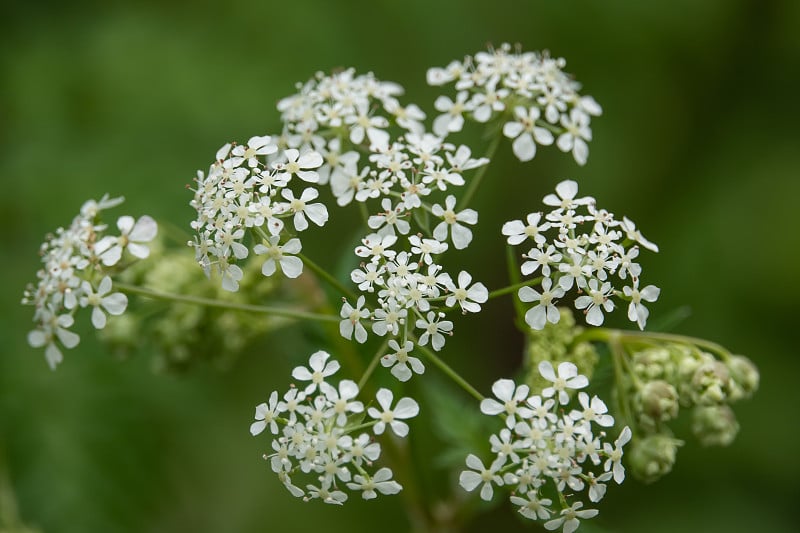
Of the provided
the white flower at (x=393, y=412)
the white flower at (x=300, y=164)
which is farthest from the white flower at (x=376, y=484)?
the white flower at (x=300, y=164)

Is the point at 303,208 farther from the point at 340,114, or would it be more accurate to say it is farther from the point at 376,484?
the point at 376,484

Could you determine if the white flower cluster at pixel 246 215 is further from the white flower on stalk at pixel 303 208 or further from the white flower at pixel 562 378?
the white flower at pixel 562 378

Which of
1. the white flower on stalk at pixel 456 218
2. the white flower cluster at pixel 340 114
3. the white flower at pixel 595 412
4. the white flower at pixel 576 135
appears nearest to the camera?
the white flower at pixel 595 412

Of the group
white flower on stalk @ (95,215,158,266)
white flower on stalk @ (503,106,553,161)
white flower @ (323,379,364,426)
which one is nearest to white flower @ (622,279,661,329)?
white flower on stalk @ (503,106,553,161)

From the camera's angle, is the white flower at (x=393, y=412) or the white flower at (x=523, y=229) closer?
the white flower at (x=393, y=412)

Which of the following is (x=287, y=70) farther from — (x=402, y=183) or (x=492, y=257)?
(x=402, y=183)

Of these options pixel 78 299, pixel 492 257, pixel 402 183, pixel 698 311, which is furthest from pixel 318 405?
pixel 698 311
